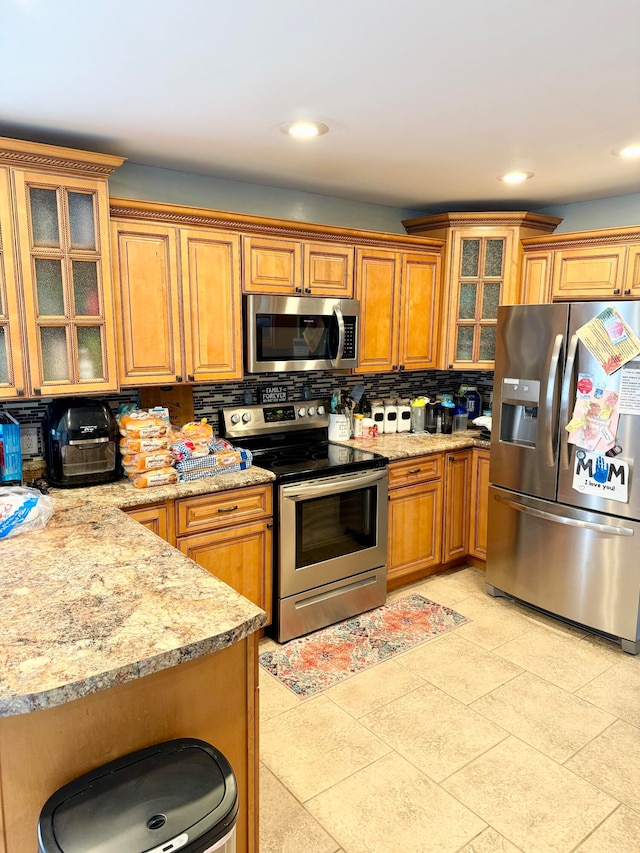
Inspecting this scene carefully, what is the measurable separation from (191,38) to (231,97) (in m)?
0.43

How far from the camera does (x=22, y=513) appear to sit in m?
2.07

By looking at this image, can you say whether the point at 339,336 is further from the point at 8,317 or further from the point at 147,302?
the point at 8,317

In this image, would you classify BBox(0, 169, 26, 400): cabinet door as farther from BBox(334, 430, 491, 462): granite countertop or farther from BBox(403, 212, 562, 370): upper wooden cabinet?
BBox(403, 212, 562, 370): upper wooden cabinet

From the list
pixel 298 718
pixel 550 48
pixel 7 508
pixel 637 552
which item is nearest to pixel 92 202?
pixel 7 508

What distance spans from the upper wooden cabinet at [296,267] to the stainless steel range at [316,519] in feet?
2.30

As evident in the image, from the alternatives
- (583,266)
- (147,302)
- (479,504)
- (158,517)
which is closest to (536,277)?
(583,266)

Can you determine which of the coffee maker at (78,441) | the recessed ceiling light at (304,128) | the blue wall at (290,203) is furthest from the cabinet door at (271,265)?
the coffee maker at (78,441)

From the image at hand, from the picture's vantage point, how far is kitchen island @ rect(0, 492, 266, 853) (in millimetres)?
1232

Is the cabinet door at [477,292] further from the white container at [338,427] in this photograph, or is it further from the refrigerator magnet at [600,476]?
the refrigerator magnet at [600,476]

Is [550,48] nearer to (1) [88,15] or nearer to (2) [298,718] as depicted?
(1) [88,15]

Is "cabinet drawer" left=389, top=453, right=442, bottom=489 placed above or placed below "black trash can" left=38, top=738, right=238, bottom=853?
above

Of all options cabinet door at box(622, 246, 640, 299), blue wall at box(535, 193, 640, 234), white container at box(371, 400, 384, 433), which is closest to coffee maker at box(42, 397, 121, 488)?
white container at box(371, 400, 384, 433)

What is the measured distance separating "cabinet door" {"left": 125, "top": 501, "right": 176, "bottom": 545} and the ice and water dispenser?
1.91 m

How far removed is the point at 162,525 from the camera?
261 centimetres
